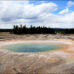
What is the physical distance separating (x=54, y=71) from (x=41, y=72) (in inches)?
24.6

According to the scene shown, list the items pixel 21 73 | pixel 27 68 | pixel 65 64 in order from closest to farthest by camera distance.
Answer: pixel 21 73
pixel 27 68
pixel 65 64

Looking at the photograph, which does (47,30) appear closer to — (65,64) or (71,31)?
(71,31)

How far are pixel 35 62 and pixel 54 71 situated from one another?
1376 mm

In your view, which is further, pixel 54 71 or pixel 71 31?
pixel 71 31

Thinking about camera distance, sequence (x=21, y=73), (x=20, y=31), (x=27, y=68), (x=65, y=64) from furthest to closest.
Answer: (x=20, y=31), (x=65, y=64), (x=27, y=68), (x=21, y=73)

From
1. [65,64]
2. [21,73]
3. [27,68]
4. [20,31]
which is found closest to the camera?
[21,73]

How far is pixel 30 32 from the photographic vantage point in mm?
26672

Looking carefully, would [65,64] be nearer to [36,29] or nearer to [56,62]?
[56,62]

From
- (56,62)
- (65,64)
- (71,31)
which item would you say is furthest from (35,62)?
(71,31)

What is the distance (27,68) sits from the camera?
5270 mm

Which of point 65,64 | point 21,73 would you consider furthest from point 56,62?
point 21,73

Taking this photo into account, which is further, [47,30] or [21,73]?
[47,30]

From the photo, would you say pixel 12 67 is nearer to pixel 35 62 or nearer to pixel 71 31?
pixel 35 62

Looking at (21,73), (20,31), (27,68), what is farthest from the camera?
(20,31)
